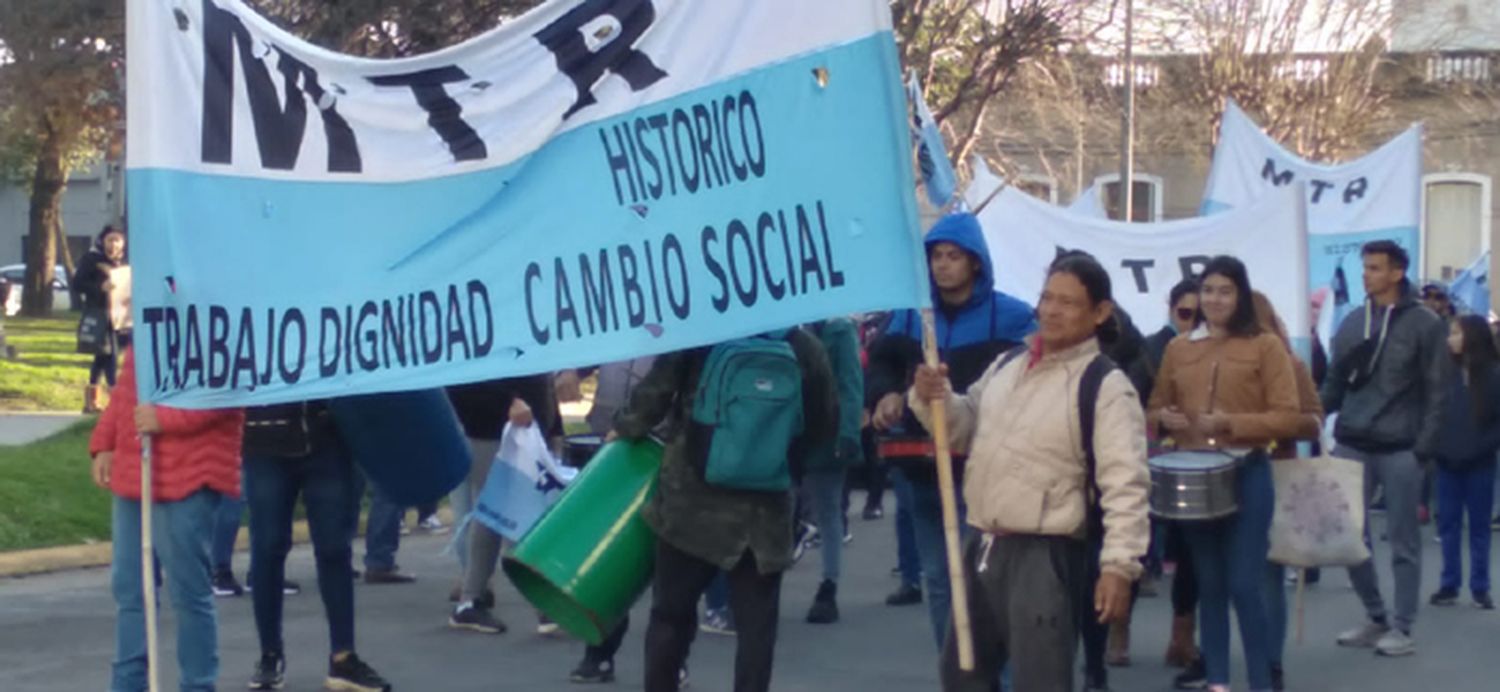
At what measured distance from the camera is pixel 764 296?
5879mm

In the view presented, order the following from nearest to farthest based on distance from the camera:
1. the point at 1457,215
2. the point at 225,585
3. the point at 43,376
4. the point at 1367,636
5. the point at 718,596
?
the point at 1367,636, the point at 718,596, the point at 225,585, the point at 43,376, the point at 1457,215

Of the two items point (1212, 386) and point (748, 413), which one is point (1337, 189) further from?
point (748, 413)

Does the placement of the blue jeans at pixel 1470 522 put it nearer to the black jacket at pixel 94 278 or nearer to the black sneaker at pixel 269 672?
the black sneaker at pixel 269 672

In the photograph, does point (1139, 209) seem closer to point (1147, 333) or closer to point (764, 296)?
point (1147, 333)

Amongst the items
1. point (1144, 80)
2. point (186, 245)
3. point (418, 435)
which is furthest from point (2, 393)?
point (1144, 80)

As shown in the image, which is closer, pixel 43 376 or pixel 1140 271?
pixel 1140 271

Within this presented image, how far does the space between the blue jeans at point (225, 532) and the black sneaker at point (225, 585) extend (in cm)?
3

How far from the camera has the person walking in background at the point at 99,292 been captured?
1903 centimetres

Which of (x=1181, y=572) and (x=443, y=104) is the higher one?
(x=443, y=104)

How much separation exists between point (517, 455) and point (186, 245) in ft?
11.3

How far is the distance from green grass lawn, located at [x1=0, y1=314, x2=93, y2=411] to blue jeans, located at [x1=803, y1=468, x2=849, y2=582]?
11.9 metres

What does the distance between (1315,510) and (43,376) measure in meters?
17.2

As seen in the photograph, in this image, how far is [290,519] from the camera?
812 cm

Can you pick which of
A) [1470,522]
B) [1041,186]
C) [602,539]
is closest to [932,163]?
[1470,522]
